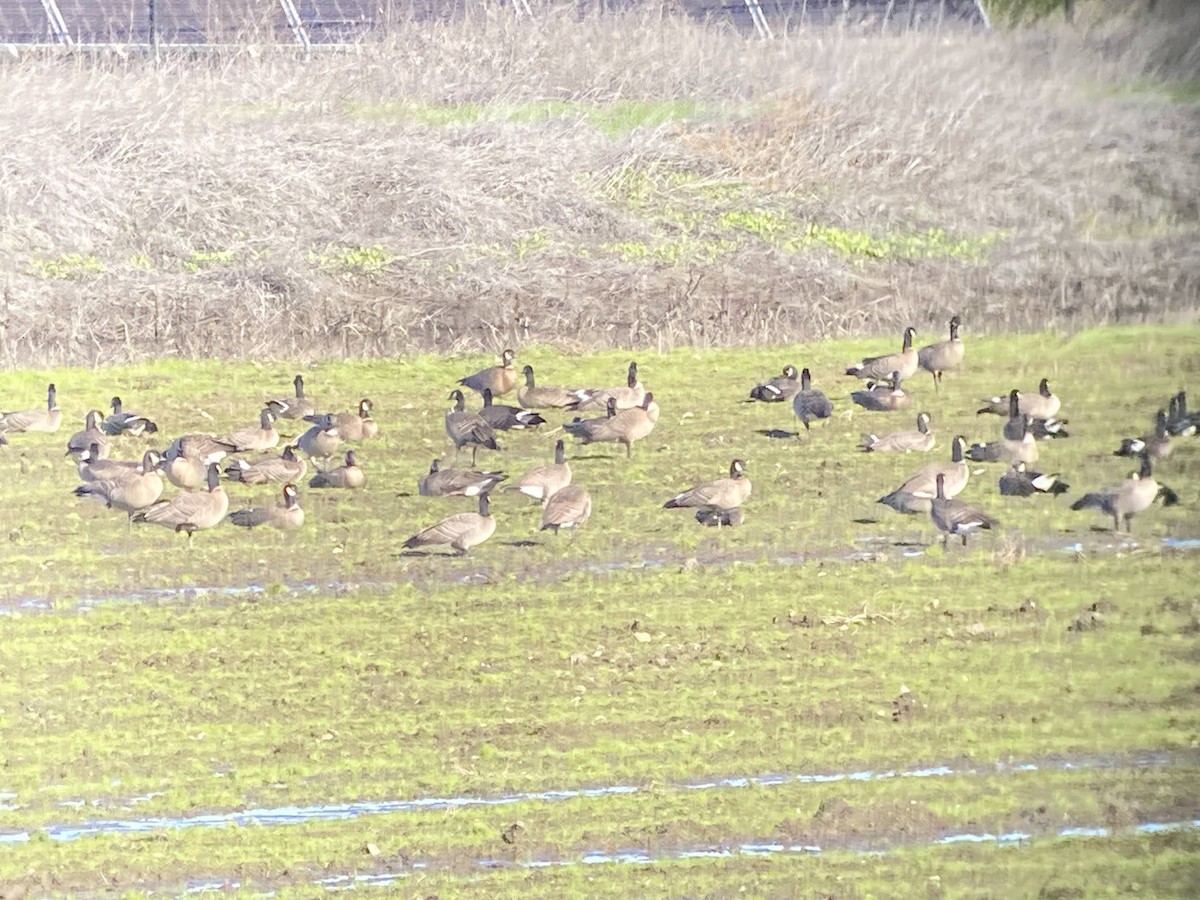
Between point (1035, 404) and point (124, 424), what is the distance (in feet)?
8.31

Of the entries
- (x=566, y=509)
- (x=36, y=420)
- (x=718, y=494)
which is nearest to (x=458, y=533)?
(x=566, y=509)

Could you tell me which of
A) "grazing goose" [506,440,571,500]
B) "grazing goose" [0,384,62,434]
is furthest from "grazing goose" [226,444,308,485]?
"grazing goose" [506,440,571,500]

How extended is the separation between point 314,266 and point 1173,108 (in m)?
2.44

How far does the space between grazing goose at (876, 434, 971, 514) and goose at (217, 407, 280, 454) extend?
1711 millimetres

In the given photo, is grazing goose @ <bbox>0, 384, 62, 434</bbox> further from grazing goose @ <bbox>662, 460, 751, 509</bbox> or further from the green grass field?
grazing goose @ <bbox>662, 460, 751, 509</bbox>

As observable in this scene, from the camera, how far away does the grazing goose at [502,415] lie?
4.64 m

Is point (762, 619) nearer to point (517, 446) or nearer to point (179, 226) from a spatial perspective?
point (517, 446)

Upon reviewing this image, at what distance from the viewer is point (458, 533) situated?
176 inches

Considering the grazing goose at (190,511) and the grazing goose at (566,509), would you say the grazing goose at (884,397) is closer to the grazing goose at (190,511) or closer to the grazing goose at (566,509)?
the grazing goose at (566,509)

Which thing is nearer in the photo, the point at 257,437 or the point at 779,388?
the point at 257,437

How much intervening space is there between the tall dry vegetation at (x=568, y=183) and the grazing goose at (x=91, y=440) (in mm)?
168

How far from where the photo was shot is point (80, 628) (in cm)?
423

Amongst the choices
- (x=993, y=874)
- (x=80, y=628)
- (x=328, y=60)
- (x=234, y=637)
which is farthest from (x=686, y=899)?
(x=328, y=60)

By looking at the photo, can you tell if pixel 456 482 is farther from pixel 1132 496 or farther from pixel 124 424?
pixel 1132 496
